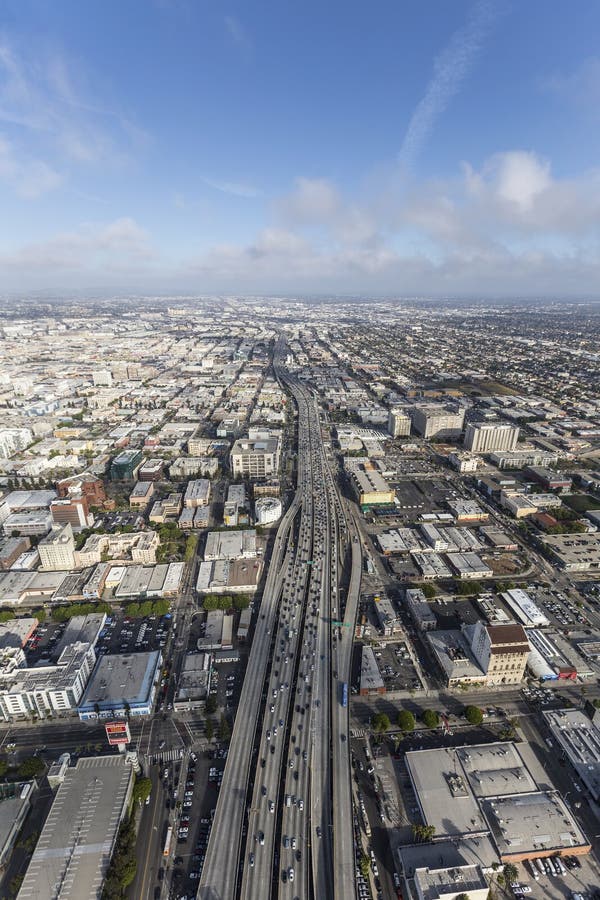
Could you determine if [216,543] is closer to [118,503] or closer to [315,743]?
[118,503]

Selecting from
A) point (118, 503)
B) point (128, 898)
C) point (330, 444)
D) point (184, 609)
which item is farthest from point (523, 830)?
point (330, 444)

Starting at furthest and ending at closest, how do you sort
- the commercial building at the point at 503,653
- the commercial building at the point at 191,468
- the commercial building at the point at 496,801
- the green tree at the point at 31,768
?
the commercial building at the point at 191,468 < the commercial building at the point at 503,653 < the green tree at the point at 31,768 < the commercial building at the point at 496,801

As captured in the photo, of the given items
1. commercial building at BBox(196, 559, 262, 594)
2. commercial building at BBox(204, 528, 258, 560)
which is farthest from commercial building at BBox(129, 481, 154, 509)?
commercial building at BBox(196, 559, 262, 594)

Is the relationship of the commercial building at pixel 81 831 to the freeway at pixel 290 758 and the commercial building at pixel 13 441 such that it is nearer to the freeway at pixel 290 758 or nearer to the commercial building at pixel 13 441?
the freeway at pixel 290 758

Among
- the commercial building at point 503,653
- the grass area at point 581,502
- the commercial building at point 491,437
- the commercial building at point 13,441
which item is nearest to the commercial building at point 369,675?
the commercial building at point 503,653

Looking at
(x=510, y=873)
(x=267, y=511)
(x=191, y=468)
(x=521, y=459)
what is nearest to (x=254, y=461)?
(x=191, y=468)

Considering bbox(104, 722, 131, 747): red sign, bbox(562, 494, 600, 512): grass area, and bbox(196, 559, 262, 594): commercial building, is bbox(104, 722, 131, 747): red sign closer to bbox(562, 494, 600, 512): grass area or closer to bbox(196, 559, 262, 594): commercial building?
bbox(196, 559, 262, 594): commercial building

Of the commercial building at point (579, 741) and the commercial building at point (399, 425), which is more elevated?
the commercial building at point (399, 425)

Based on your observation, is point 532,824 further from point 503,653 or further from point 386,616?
point 386,616

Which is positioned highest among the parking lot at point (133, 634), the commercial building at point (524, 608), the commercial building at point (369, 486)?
the commercial building at point (369, 486)
